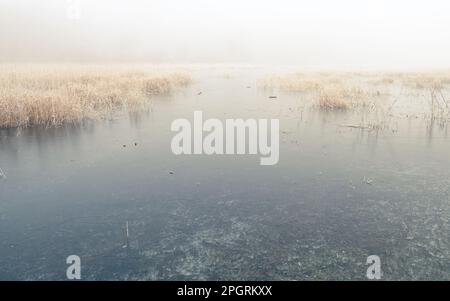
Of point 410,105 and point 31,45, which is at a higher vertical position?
point 31,45

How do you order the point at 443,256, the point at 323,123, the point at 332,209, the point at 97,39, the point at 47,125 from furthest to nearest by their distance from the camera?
the point at 97,39
the point at 323,123
the point at 47,125
the point at 332,209
the point at 443,256

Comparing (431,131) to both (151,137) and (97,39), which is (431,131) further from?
(97,39)

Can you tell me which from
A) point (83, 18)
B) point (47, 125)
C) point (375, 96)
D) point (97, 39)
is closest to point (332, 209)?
point (47, 125)

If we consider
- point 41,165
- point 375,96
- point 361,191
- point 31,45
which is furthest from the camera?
point 31,45

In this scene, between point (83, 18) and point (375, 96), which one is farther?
point (83, 18)

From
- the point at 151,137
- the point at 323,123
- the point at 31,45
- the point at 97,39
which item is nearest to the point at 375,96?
the point at 323,123

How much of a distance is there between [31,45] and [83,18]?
30337 millimetres

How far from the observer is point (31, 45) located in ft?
267

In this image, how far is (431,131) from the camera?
386 inches

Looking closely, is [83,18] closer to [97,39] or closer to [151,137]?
[97,39]
